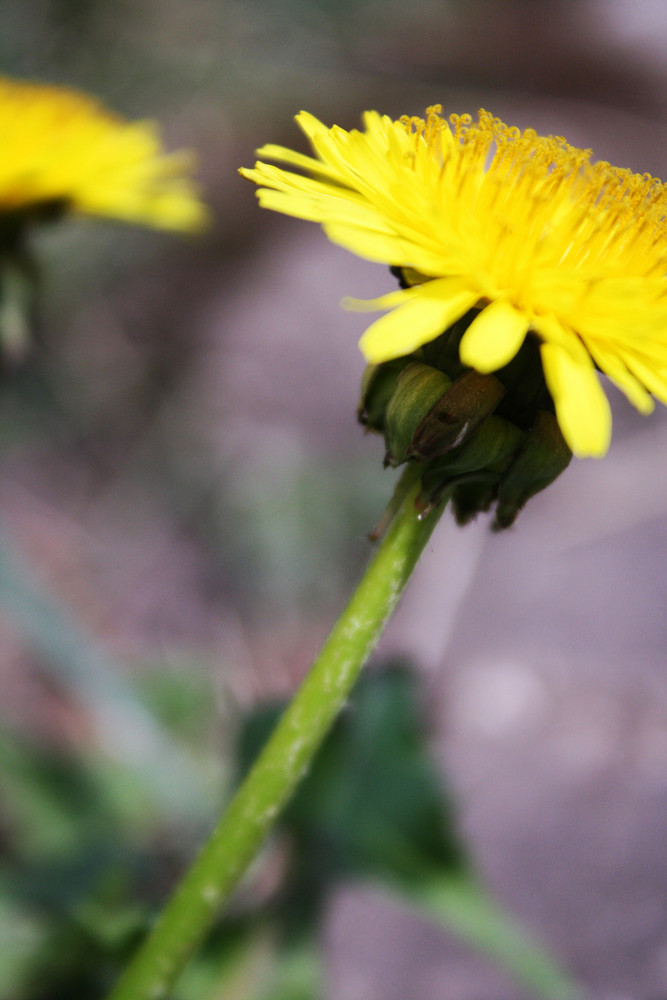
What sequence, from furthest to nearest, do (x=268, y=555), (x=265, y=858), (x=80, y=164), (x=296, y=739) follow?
(x=268, y=555) → (x=265, y=858) → (x=80, y=164) → (x=296, y=739)

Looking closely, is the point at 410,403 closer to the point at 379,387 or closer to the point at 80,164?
the point at 379,387

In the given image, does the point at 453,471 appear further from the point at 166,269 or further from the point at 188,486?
the point at 166,269

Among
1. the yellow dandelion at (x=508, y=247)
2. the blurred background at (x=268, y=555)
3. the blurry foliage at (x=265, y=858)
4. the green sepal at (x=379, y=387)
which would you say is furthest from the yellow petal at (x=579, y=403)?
the blurry foliage at (x=265, y=858)

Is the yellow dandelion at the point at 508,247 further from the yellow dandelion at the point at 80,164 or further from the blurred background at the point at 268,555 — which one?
the yellow dandelion at the point at 80,164

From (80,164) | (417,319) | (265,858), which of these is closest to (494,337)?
(417,319)

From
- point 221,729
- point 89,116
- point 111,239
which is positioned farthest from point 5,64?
point 221,729

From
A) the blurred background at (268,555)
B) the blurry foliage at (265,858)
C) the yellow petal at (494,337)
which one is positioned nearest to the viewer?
the yellow petal at (494,337)
